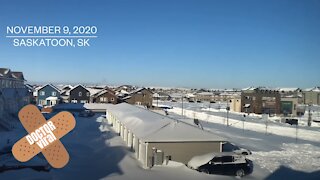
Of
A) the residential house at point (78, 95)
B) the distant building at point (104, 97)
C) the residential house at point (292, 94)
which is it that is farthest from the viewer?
the residential house at point (292, 94)

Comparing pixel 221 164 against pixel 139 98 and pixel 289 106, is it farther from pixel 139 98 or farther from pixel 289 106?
pixel 139 98

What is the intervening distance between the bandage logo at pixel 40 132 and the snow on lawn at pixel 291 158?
11.0 meters

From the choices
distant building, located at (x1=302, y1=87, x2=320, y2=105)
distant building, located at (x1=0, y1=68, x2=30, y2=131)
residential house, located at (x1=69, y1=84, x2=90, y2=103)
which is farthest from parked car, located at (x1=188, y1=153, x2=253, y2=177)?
distant building, located at (x1=302, y1=87, x2=320, y2=105)

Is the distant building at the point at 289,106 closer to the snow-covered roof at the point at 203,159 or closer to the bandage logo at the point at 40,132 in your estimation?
the snow-covered roof at the point at 203,159

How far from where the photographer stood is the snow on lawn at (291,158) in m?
13.9

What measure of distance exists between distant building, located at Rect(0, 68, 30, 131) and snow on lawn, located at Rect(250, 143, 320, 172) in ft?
60.7

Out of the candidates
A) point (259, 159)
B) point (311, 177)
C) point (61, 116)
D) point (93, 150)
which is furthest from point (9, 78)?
point (61, 116)

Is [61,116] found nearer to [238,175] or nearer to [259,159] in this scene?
[238,175]

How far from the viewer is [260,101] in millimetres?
48094

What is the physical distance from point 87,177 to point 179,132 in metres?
4.17

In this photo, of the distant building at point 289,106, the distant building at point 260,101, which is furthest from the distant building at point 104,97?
the distant building at point 289,106

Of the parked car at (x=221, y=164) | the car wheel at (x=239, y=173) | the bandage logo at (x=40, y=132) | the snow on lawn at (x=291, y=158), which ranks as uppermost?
the bandage logo at (x=40, y=132)

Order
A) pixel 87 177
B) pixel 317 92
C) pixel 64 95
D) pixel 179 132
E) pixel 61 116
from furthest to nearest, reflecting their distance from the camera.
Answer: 1. pixel 317 92
2. pixel 64 95
3. pixel 179 132
4. pixel 87 177
5. pixel 61 116

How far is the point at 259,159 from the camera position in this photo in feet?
49.7
